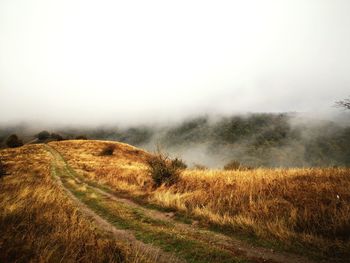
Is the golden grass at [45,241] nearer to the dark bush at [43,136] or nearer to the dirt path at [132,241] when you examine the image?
the dirt path at [132,241]

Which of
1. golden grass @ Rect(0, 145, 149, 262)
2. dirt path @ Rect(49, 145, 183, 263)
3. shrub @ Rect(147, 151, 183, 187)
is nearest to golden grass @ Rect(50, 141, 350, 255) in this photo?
shrub @ Rect(147, 151, 183, 187)

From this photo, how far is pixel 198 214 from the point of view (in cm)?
953

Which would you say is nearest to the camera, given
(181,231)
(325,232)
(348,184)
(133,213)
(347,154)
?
(325,232)

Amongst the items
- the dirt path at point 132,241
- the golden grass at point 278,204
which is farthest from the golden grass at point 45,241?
the golden grass at point 278,204

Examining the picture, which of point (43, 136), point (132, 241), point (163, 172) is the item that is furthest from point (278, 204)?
point (43, 136)

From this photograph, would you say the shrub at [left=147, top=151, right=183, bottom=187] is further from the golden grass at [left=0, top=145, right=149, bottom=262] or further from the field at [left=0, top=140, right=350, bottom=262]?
the golden grass at [left=0, top=145, right=149, bottom=262]

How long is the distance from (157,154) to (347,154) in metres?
207

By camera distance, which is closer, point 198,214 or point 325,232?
point 325,232

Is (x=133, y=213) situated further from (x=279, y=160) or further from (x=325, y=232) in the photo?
(x=279, y=160)

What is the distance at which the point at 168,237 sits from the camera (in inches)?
299

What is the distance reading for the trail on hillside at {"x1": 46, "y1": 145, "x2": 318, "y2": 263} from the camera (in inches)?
235

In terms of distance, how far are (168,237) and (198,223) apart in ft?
5.83

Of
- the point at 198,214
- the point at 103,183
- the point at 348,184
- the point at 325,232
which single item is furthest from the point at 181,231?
the point at 103,183

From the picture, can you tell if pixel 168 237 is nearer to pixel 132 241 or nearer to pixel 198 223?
pixel 132 241
